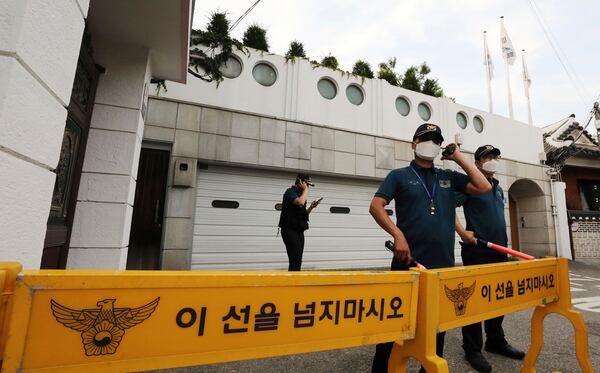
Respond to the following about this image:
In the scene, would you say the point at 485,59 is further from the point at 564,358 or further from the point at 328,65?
the point at 564,358

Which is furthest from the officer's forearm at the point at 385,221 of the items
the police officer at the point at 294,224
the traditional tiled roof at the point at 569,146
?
the traditional tiled roof at the point at 569,146

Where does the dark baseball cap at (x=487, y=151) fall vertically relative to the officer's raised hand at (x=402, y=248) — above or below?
above

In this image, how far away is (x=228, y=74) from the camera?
6.34 m

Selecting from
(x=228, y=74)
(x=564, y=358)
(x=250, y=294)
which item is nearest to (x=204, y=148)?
(x=228, y=74)

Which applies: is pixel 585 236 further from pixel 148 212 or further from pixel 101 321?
pixel 101 321

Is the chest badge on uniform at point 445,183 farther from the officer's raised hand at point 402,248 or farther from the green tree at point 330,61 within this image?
the green tree at point 330,61

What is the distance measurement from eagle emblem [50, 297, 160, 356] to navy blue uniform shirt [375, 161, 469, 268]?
5.37 ft

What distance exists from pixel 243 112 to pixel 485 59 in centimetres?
1252

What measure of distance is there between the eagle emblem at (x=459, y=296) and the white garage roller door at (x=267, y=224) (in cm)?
486

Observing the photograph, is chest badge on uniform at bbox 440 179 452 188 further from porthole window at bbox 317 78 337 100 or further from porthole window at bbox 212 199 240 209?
porthole window at bbox 317 78 337 100

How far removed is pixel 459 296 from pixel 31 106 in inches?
83.9

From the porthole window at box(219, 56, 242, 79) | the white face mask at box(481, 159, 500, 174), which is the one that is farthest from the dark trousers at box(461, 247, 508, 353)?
the porthole window at box(219, 56, 242, 79)

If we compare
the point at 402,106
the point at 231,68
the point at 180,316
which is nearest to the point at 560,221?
the point at 402,106

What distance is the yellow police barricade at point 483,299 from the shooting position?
50.2 inches
